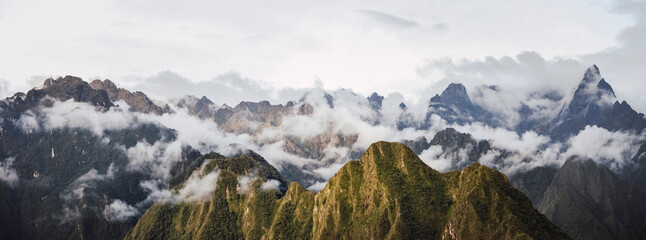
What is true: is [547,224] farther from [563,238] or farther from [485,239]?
[485,239]

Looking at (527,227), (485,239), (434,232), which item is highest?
(527,227)

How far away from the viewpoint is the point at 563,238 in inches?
6535

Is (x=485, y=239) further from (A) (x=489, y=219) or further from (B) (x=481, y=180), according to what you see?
(B) (x=481, y=180)

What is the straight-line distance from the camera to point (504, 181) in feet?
622

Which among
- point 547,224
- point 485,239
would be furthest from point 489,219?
point 547,224

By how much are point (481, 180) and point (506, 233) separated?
989 inches

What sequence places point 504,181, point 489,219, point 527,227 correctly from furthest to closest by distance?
point 504,181 < point 489,219 < point 527,227

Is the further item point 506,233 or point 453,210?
point 453,210

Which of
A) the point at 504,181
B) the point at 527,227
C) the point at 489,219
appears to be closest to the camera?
the point at 527,227

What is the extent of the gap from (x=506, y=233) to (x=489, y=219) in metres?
10.9

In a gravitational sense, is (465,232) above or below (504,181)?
below

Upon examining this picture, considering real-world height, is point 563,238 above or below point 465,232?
above

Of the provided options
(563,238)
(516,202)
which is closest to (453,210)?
(516,202)

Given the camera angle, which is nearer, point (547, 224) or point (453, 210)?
point (547, 224)
